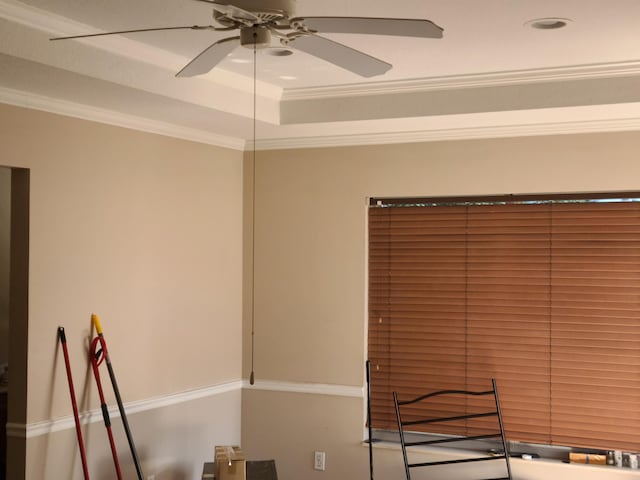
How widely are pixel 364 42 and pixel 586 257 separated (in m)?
1.92

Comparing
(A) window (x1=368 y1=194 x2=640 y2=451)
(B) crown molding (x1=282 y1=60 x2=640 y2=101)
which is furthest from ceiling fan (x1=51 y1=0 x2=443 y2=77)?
(A) window (x1=368 y1=194 x2=640 y2=451)

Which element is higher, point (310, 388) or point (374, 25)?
point (374, 25)

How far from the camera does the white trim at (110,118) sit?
152 inches

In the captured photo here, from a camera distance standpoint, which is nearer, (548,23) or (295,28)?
(295,28)

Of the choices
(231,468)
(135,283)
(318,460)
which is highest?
(135,283)

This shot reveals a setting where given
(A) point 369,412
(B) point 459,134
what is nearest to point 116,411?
(A) point 369,412

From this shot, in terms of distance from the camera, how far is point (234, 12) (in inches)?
91.8

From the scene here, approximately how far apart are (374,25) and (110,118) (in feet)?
7.80

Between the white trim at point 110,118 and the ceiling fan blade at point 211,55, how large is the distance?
4.15 feet

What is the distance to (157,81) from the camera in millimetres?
3900

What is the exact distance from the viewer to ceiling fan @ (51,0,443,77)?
2330mm

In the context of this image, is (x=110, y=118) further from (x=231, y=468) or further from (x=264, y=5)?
(x=264, y=5)

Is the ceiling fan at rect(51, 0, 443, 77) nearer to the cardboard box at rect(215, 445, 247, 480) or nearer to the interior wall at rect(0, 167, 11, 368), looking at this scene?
the cardboard box at rect(215, 445, 247, 480)

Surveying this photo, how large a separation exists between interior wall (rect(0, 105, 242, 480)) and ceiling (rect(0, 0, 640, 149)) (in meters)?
0.18
